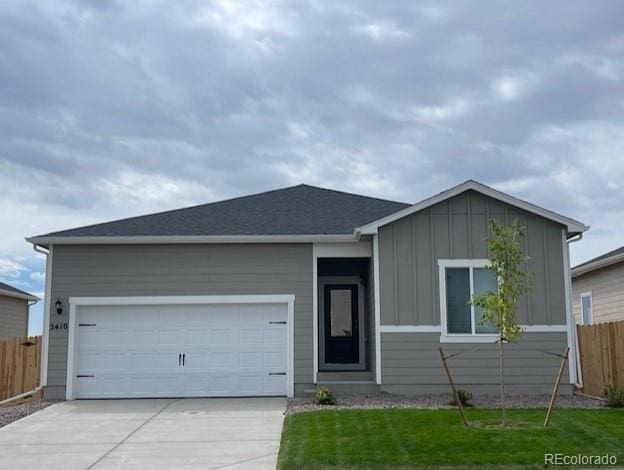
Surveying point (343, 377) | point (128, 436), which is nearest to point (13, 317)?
point (343, 377)

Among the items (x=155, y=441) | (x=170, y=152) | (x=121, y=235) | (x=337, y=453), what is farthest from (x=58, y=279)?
(x=337, y=453)

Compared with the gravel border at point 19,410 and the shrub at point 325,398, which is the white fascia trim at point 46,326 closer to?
the gravel border at point 19,410

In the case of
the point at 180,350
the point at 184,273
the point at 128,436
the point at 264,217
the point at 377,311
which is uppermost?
the point at 264,217

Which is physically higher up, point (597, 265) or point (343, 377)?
point (597, 265)

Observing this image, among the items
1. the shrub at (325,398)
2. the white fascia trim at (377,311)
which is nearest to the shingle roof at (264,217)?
the white fascia trim at (377,311)

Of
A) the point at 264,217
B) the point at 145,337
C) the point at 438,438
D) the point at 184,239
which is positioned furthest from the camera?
the point at 264,217

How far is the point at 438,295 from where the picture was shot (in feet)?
45.4

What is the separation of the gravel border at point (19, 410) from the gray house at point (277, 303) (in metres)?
0.62

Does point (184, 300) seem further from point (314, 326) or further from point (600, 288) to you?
point (600, 288)

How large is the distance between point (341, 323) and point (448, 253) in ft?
13.9

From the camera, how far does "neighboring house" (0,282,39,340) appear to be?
23.3 m

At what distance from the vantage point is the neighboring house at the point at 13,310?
23328 millimetres

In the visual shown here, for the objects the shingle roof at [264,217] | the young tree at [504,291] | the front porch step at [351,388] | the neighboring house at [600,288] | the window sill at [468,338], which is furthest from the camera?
the neighboring house at [600,288]

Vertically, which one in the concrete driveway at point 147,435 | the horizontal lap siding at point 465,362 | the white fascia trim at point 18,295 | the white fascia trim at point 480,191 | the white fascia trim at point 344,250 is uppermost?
the white fascia trim at point 480,191
